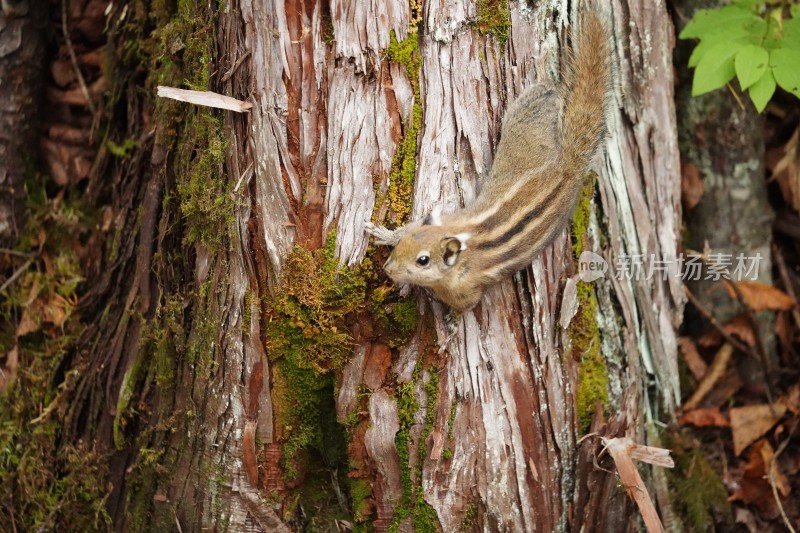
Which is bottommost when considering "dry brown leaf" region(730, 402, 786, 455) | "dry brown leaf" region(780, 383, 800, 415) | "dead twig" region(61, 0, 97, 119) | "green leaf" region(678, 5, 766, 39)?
"dry brown leaf" region(730, 402, 786, 455)

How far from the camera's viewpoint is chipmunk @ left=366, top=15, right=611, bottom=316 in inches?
130

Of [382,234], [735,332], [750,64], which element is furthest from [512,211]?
[735,332]

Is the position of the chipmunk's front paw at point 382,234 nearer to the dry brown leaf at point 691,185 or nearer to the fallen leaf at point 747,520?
the dry brown leaf at point 691,185

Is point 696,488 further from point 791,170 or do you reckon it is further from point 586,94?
point 586,94

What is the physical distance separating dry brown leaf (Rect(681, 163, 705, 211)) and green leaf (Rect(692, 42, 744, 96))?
1.80 m

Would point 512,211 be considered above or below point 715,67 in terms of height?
below

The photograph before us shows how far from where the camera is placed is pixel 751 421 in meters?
4.86

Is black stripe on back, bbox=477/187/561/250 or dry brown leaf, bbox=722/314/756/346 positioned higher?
black stripe on back, bbox=477/187/561/250

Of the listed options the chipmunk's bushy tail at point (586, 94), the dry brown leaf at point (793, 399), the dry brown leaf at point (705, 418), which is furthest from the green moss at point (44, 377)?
the dry brown leaf at point (793, 399)

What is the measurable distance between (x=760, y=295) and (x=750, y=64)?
2.30 m

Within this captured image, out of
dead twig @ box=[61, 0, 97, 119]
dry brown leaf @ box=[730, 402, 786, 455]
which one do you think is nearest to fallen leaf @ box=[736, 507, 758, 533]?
dry brown leaf @ box=[730, 402, 786, 455]

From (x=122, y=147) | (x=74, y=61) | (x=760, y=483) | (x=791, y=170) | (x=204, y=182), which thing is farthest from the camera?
(x=791, y=170)

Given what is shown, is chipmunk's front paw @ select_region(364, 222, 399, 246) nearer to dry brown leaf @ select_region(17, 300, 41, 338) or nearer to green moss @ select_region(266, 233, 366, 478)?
green moss @ select_region(266, 233, 366, 478)

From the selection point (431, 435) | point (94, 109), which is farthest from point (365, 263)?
point (94, 109)
